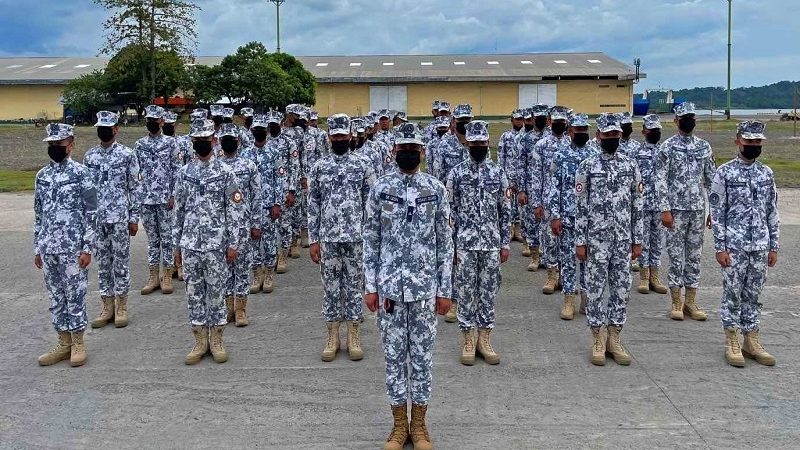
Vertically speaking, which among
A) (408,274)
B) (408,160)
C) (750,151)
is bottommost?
(408,274)

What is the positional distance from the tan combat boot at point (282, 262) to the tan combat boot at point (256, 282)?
880 millimetres

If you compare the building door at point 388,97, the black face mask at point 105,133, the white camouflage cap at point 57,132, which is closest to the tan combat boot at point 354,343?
the white camouflage cap at point 57,132

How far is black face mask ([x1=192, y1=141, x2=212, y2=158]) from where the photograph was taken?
20.6ft

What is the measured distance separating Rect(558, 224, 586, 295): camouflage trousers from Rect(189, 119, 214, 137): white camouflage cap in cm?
395

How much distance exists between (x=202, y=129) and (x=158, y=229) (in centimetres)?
291

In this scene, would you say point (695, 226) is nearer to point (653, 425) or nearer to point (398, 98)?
point (653, 425)

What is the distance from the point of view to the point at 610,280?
628 centimetres

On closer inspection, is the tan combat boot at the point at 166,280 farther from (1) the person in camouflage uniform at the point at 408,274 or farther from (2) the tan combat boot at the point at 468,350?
(1) the person in camouflage uniform at the point at 408,274

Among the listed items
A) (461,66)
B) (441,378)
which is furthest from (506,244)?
(461,66)

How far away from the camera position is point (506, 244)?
6371mm

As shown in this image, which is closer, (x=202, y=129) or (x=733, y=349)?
(x=733, y=349)

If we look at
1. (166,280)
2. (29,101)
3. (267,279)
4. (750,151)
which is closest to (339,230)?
(267,279)

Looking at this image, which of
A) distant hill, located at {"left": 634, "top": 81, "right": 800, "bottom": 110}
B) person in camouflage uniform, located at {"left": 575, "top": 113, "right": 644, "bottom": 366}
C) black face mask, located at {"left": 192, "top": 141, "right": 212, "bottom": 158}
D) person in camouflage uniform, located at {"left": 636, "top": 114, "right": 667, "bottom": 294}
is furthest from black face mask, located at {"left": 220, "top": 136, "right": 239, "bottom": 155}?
distant hill, located at {"left": 634, "top": 81, "right": 800, "bottom": 110}

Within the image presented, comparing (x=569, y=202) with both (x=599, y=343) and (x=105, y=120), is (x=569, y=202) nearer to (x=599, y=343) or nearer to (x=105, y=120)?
(x=599, y=343)
